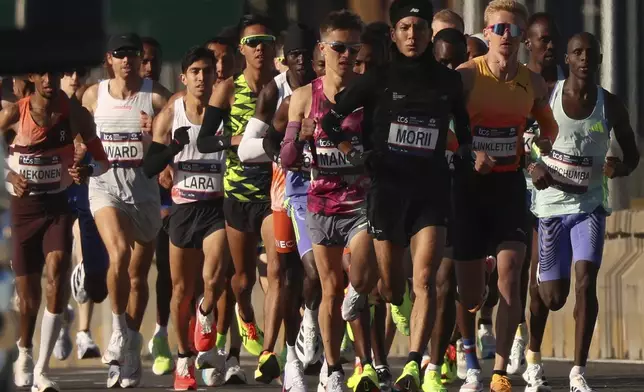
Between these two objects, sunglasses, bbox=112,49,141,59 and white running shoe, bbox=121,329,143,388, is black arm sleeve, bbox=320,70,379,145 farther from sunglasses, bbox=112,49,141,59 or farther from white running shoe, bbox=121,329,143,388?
sunglasses, bbox=112,49,141,59

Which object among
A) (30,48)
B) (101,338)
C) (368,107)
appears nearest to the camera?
(30,48)

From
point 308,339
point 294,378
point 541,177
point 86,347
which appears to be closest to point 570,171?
point 541,177

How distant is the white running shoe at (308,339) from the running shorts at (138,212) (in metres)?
1.73

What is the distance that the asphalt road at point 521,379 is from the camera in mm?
11281

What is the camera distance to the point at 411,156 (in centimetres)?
917

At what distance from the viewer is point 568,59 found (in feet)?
34.1

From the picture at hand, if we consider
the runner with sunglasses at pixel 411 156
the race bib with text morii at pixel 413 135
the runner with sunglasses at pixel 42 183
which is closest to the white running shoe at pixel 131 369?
the runner with sunglasses at pixel 42 183

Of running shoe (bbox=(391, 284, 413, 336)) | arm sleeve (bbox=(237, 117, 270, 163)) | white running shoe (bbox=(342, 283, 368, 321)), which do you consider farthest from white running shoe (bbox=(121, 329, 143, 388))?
white running shoe (bbox=(342, 283, 368, 321))

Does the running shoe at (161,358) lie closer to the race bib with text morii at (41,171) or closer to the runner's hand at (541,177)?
the race bib with text morii at (41,171)

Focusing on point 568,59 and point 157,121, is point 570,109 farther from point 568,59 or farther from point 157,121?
point 157,121

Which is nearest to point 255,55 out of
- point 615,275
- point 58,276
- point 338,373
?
point 58,276

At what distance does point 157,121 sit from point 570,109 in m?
2.91

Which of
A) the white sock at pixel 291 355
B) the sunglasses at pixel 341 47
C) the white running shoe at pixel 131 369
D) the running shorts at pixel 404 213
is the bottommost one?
the white running shoe at pixel 131 369

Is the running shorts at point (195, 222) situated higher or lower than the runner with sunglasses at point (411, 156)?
lower
